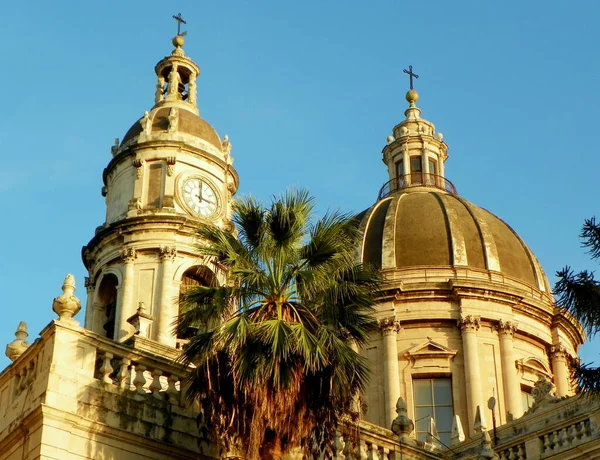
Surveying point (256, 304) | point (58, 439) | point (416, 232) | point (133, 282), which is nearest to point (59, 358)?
point (58, 439)

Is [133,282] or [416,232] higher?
[416,232]

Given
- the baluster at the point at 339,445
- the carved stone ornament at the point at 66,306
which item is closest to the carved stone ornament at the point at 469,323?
the baluster at the point at 339,445

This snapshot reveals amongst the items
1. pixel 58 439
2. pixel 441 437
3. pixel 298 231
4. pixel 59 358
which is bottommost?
pixel 58 439

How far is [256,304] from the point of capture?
18.5 meters

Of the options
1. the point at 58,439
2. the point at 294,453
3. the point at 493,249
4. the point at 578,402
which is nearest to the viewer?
the point at 58,439

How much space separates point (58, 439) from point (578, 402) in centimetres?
1529

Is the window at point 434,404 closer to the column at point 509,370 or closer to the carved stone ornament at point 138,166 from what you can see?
the column at point 509,370

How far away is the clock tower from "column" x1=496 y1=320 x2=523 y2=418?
34.9 feet

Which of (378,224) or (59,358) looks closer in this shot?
(59,358)

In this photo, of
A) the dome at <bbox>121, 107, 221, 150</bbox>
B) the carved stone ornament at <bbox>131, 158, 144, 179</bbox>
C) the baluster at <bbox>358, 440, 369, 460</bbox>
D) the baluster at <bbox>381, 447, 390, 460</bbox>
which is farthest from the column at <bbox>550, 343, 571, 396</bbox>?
the baluster at <bbox>358, 440, 369, 460</bbox>

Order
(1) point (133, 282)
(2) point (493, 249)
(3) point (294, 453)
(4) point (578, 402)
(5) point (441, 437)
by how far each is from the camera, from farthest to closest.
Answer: (2) point (493, 249)
(5) point (441, 437)
(1) point (133, 282)
(4) point (578, 402)
(3) point (294, 453)

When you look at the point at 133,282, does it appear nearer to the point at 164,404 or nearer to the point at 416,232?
the point at 416,232

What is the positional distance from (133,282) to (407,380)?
10.6 meters

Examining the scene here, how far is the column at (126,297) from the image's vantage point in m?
34.5
